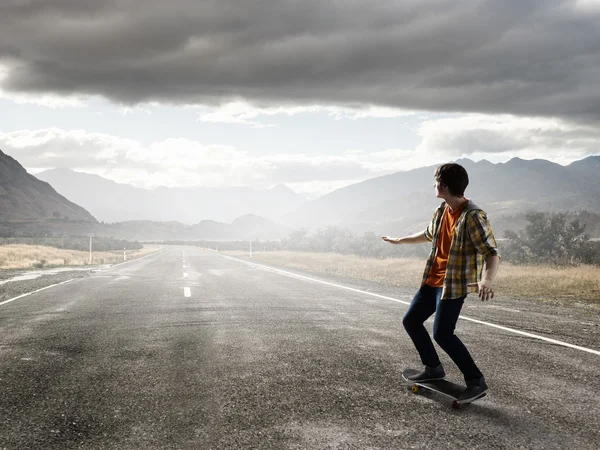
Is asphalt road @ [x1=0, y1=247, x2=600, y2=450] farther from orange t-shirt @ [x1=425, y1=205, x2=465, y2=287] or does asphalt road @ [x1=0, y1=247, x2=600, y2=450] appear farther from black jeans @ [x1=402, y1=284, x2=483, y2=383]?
orange t-shirt @ [x1=425, y1=205, x2=465, y2=287]

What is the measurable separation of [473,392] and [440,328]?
559 millimetres

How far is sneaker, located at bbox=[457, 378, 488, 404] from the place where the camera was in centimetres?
370

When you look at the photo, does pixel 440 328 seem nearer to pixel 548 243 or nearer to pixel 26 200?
pixel 548 243

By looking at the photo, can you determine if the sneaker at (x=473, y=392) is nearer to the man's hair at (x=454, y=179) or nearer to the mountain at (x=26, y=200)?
the man's hair at (x=454, y=179)

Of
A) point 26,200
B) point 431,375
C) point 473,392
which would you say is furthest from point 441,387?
point 26,200

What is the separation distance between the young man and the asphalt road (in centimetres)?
47

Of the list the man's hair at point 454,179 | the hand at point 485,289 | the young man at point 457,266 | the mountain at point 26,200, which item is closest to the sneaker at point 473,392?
the young man at point 457,266

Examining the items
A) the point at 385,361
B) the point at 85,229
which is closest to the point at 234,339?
the point at 385,361

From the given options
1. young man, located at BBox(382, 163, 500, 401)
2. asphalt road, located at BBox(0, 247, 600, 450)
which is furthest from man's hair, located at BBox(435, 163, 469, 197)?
asphalt road, located at BBox(0, 247, 600, 450)

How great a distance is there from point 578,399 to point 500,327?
3423 millimetres

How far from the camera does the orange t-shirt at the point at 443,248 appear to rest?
389 cm

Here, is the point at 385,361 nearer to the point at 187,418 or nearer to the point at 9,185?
the point at 187,418

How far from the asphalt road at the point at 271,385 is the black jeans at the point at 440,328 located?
13.2 inches

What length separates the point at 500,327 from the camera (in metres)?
7.25
